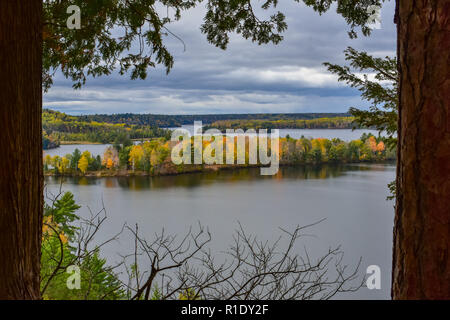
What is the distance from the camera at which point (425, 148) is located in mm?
1048

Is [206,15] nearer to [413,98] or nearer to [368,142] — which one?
[413,98]

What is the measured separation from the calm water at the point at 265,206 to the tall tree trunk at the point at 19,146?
11.1 m

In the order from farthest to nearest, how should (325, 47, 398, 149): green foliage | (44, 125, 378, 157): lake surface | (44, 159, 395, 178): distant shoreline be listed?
(44, 159, 395, 178): distant shoreline → (44, 125, 378, 157): lake surface → (325, 47, 398, 149): green foliage

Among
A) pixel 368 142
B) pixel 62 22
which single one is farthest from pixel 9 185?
pixel 368 142

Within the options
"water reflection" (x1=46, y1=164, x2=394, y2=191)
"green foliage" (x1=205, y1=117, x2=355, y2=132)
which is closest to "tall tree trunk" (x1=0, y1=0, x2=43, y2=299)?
"green foliage" (x1=205, y1=117, x2=355, y2=132)

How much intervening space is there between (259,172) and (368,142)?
366 inches

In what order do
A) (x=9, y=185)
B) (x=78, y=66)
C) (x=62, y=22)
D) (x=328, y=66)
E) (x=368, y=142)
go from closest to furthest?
(x=9, y=185), (x=62, y=22), (x=78, y=66), (x=328, y=66), (x=368, y=142)

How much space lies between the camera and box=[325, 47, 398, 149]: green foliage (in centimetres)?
485

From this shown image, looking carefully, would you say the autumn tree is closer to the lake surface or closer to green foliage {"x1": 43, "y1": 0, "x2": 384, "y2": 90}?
green foliage {"x1": 43, "y1": 0, "x2": 384, "y2": 90}

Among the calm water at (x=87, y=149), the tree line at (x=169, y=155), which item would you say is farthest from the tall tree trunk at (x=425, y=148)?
the calm water at (x=87, y=149)

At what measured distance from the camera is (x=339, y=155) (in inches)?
1363

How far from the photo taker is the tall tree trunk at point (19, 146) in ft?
4.18

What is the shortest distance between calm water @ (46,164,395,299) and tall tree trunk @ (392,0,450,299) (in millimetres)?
11112

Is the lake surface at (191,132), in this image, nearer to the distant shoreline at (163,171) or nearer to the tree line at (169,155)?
the tree line at (169,155)
